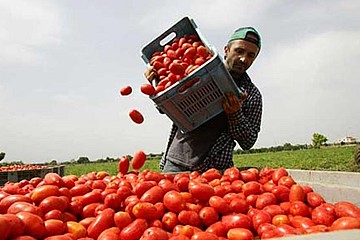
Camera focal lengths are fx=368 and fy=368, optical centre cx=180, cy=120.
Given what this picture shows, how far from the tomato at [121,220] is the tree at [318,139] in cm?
8491

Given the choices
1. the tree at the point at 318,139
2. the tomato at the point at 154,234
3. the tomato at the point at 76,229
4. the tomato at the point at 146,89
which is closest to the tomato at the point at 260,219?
the tomato at the point at 154,234

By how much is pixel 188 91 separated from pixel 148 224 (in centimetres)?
145

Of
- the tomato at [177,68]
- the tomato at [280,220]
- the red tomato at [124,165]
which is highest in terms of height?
the tomato at [177,68]

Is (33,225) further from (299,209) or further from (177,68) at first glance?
(177,68)

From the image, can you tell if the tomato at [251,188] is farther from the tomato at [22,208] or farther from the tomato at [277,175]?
the tomato at [22,208]

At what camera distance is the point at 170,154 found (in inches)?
145

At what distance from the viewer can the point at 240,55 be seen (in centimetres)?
344

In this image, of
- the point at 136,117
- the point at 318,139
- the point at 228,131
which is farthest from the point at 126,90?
the point at 318,139

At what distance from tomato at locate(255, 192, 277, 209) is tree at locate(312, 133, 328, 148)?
84.3m

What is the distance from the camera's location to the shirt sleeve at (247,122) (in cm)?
320

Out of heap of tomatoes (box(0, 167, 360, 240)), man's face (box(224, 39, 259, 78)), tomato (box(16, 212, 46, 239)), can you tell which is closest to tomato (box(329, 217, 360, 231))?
heap of tomatoes (box(0, 167, 360, 240))

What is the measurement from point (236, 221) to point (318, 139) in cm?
8554

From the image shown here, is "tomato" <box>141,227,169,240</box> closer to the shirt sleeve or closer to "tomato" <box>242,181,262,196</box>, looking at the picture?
"tomato" <box>242,181,262,196</box>

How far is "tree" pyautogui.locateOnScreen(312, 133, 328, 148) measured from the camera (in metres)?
81.4
